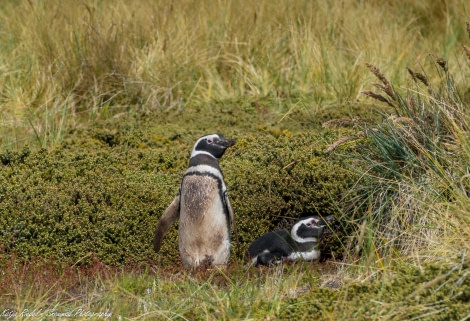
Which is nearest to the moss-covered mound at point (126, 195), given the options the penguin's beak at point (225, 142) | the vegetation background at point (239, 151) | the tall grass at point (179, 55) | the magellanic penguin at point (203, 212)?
the vegetation background at point (239, 151)

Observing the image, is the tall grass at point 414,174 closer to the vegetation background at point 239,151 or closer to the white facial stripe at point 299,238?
the vegetation background at point 239,151

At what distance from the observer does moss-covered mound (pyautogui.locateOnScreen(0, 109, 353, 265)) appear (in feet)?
20.6

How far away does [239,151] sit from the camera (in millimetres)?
7785

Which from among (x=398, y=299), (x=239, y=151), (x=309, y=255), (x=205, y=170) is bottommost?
(x=239, y=151)

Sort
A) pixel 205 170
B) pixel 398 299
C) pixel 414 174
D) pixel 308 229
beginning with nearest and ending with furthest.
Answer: pixel 398 299 → pixel 414 174 → pixel 205 170 → pixel 308 229

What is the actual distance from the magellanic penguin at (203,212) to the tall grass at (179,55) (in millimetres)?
2814

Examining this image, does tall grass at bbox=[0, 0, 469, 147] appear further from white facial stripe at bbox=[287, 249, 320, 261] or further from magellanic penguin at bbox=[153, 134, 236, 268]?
white facial stripe at bbox=[287, 249, 320, 261]

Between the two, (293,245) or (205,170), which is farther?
(293,245)

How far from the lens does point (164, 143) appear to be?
838 centimetres

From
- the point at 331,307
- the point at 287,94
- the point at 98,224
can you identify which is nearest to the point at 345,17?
the point at 287,94

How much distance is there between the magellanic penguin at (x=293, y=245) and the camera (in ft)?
19.5

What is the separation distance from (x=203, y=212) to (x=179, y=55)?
4272 millimetres

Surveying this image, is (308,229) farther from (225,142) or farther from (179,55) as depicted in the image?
(179,55)

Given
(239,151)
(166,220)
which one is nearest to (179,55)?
(239,151)
